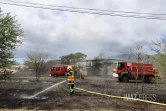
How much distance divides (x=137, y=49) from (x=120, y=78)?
1438 cm

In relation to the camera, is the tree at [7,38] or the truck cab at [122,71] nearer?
the tree at [7,38]

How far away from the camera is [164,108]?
38.9ft

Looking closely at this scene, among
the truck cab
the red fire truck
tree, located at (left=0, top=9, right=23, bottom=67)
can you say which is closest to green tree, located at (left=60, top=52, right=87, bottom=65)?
the red fire truck

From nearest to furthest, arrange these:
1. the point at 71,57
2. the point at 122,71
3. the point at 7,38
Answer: the point at 7,38 < the point at 122,71 < the point at 71,57

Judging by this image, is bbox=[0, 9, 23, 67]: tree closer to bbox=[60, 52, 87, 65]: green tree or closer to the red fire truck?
the red fire truck

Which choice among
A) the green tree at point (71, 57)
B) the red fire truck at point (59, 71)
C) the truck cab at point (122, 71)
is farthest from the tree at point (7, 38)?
the green tree at point (71, 57)

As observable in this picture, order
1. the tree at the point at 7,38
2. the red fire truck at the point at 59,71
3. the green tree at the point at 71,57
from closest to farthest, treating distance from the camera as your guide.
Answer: the tree at the point at 7,38 → the red fire truck at the point at 59,71 → the green tree at the point at 71,57

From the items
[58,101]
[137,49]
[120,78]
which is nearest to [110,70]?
[120,78]

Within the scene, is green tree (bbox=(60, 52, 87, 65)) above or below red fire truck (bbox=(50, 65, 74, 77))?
above

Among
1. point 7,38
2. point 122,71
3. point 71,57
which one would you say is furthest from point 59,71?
point 71,57

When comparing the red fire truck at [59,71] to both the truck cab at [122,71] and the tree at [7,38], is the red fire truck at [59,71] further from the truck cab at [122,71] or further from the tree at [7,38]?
the tree at [7,38]

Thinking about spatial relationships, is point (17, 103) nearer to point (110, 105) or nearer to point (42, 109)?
point (42, 109)

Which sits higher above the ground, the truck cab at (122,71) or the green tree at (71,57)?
the green tree at (71,57)

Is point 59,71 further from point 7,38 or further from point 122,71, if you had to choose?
point 7,38
